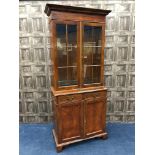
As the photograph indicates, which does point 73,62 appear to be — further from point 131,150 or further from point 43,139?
point 131,150

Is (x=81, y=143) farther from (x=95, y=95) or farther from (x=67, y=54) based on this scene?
(x=67, y=54)

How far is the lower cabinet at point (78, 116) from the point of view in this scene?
8.24 ft

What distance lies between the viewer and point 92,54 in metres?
2.66

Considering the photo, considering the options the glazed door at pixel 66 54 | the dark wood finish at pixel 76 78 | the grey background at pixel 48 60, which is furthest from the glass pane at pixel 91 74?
the grey background at pixel 48 60

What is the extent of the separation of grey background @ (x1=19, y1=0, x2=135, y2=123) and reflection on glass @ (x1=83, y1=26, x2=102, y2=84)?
1.46 feet

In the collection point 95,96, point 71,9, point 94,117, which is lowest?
point 94,117

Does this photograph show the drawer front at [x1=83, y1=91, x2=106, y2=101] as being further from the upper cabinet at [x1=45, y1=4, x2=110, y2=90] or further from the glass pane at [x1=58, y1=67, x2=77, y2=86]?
the glass pane at [x1=58, y1=67, x2=77, y2=86]

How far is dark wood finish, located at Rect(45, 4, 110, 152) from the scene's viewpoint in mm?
2410

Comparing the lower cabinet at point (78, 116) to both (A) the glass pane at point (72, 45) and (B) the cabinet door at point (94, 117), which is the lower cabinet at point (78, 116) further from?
(A) the glass pane at point (72, 45)

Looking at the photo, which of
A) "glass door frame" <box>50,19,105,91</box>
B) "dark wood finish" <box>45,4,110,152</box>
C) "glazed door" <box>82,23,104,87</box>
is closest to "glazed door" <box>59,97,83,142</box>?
"dark wood finish" <box>45,4,110,152</box>

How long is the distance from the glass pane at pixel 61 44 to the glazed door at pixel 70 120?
22.6 inches

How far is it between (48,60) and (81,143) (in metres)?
1.41

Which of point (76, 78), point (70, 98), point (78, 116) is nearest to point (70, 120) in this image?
point (78, 116)

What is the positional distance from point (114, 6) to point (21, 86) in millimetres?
2008
